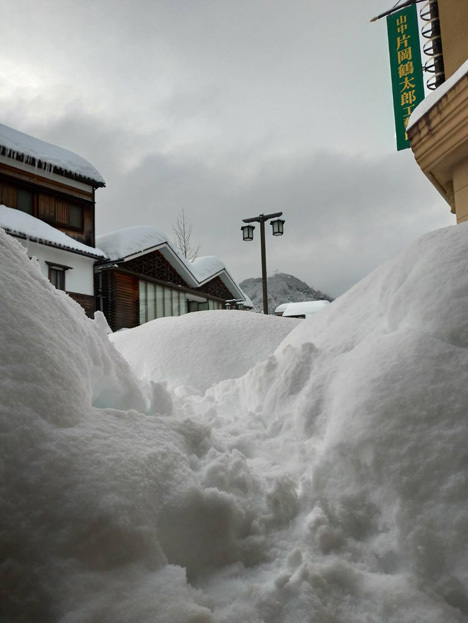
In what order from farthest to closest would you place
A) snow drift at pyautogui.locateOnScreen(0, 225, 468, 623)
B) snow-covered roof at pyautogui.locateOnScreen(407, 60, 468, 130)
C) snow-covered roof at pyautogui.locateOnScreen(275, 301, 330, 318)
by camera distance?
snow-covered roof at pyautogui.locateOnScreen(275, 301, 330, 318) → snow-covered roof at pyautogui.locateOnScreen(407, 60, 468, 130) → snow drift at pyautogui.locateOnScreen(0, 225, 468, 623)

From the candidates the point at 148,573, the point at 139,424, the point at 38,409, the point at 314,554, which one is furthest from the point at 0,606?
the point at 314,554

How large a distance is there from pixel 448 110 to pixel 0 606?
559 cm

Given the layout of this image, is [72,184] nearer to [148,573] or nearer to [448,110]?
[448,110]

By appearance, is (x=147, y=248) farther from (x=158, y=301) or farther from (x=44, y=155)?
(x=44, y=155)

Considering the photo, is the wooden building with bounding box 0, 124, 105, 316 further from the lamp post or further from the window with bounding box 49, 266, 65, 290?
the lamp post

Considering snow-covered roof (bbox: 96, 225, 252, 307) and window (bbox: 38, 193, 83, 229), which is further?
snow-covered roof (bbox: 96, 225, 252, 307)

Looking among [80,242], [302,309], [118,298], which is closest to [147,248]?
[118,298]

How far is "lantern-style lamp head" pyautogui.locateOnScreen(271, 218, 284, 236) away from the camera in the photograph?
12383mm

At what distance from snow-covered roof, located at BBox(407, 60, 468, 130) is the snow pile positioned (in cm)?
300

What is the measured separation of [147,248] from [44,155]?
14.8 ft

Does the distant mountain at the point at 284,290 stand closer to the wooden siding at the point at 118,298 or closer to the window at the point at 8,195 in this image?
the wooden siding at the point at 118,298

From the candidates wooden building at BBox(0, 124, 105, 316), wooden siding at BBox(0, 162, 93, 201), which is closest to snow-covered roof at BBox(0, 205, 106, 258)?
wooden building at BBox(0, 124, 105, 316)

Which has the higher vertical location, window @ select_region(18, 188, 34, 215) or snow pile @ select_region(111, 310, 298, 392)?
window @ select_region(18, 188, 34, 215)

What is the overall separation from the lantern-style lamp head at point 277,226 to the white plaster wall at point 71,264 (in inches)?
241
